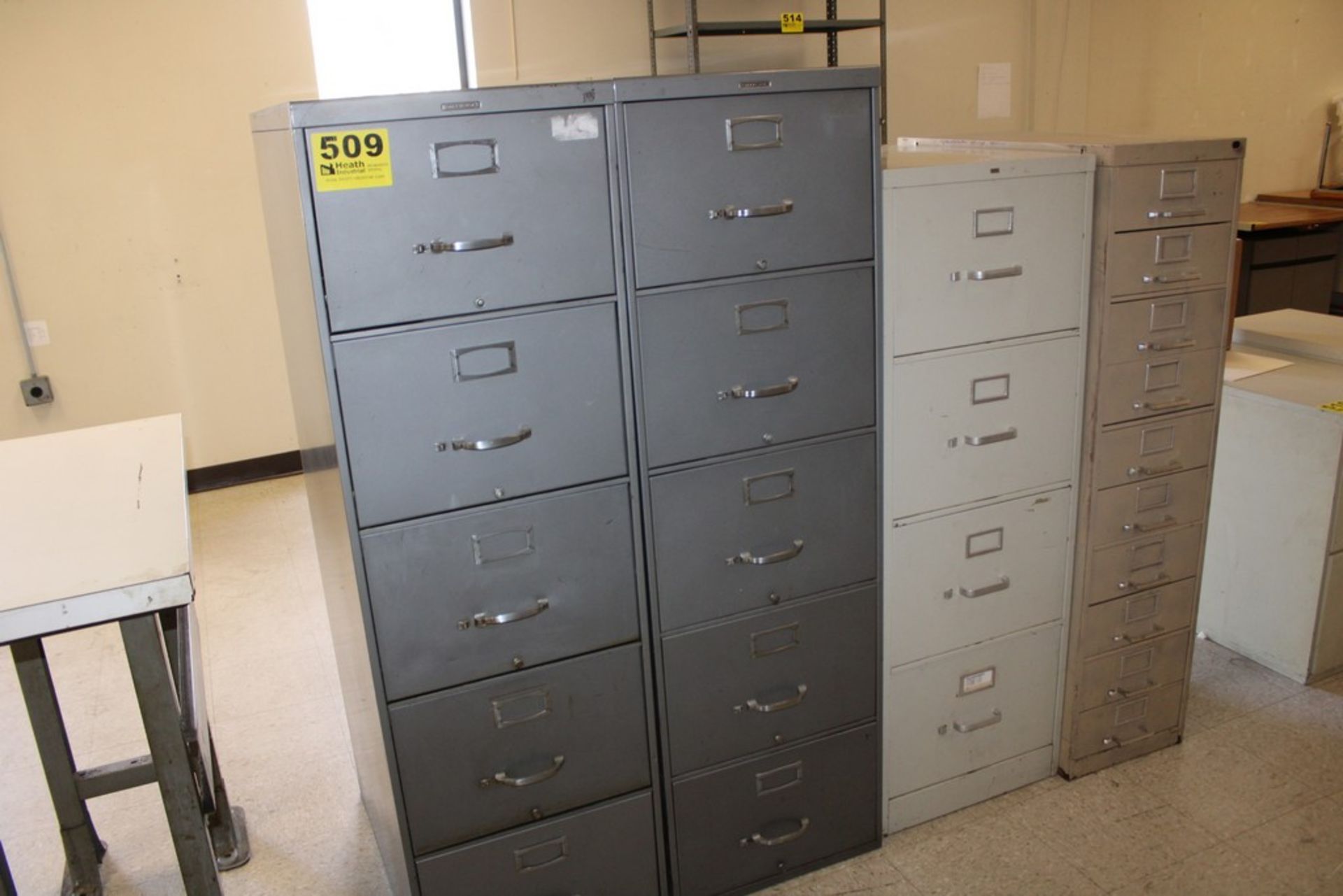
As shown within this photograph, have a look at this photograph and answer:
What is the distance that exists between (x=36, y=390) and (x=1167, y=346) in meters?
4.21

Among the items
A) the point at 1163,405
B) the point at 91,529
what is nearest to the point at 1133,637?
the point at 1163,405

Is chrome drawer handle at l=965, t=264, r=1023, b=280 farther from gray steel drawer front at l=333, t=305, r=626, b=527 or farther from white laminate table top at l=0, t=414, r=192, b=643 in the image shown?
white laminate table top at l=0, t=414, r=192, b=643

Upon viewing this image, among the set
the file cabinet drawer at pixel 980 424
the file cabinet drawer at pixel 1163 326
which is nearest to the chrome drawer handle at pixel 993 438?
the file cabinet drawer at pixel 980 424

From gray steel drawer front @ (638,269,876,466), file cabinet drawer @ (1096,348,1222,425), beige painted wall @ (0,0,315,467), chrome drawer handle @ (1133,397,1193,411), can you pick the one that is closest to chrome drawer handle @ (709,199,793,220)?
gray steel drawer front @ (638,269,876,466)

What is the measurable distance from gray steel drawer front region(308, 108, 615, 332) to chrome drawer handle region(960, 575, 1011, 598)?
3.60 feet

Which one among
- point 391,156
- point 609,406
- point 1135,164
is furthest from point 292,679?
point 1135,164

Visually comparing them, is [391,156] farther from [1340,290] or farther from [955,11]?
[1340,290]

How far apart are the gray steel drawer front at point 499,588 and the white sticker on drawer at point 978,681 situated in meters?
0.87

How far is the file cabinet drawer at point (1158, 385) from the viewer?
2.20 metres

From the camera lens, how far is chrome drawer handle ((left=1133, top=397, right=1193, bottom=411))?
2.24 metres

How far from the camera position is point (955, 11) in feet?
16.9

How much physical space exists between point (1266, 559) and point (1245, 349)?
804 millimetres

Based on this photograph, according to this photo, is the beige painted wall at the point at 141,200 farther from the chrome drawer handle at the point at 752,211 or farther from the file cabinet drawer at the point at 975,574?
the file cabinet drawer at the point at 975,574

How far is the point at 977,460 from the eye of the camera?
213 centimetres
